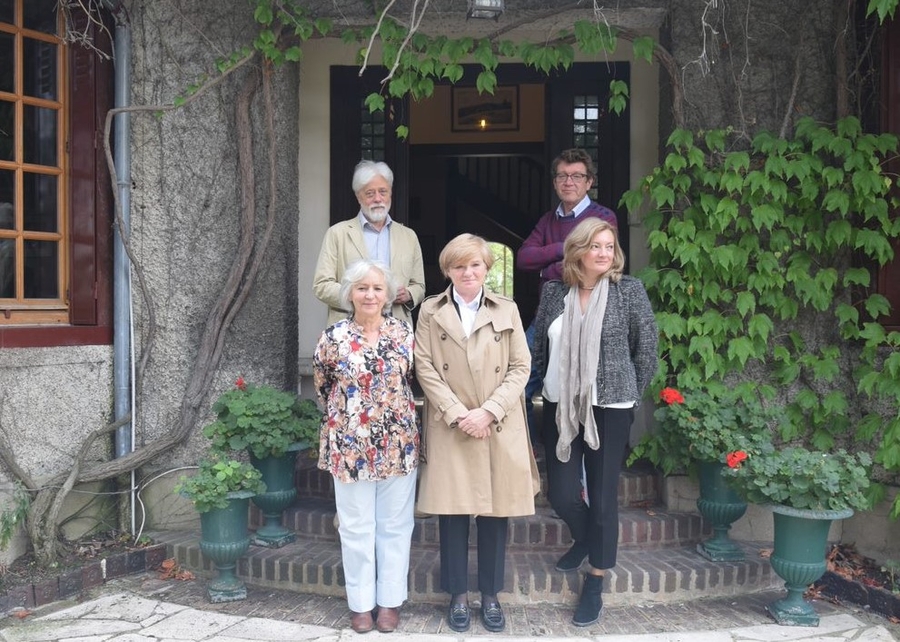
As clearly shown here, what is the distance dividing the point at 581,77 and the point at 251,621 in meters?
4.04

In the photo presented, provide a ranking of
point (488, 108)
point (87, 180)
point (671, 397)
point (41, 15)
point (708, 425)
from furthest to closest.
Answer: point (488, 108) → point (87, 180) → point (41, 15) → point (671, 397) → point (708, 425)

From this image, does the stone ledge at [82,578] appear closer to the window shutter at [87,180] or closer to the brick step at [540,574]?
the brick step at [540,574]

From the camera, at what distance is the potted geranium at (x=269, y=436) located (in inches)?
161

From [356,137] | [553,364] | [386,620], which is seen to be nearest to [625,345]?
[553,364]

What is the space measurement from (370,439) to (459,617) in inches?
35.8

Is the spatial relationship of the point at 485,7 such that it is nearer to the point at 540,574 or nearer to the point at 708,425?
the point at 708,425

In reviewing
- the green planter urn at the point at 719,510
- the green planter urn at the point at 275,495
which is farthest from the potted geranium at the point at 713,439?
the green planter urn at the point at 275,495

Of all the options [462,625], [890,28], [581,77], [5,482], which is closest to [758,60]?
[890,28]

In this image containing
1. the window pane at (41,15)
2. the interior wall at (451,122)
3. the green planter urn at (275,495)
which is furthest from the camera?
the interior wall at (451,122)

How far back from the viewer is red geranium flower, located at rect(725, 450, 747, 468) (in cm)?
379

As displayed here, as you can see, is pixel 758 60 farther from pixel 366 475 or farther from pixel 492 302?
pixel 366 475

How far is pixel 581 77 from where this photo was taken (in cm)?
547

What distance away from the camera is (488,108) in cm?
896

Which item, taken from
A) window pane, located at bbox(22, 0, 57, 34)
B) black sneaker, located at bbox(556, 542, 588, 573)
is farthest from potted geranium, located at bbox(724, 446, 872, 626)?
window pane, located at bbox(22, 0, 57, 34)
